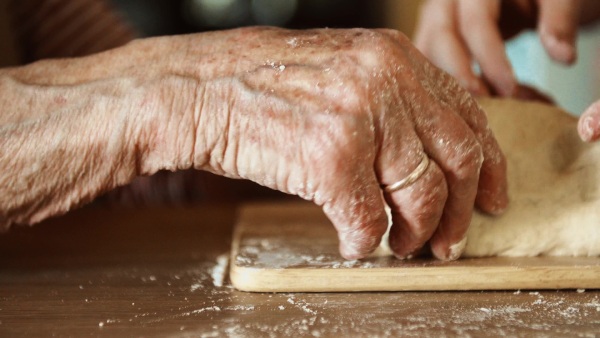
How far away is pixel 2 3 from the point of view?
173cm

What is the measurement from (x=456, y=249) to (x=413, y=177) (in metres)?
0.16

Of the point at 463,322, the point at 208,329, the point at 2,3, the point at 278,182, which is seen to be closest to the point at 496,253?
the point at 463,322

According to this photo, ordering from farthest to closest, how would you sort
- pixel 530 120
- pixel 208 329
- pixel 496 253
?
pixel 530 120 → pixel 496 253 → pixel 208 329

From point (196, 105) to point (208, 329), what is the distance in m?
0.29

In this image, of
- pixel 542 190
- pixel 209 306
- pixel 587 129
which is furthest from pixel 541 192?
pixel 209 306

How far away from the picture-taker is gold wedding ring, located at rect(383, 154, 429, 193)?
2.73ft

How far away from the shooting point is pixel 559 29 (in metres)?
1.27

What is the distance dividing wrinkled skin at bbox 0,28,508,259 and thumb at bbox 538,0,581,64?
47 centimetres

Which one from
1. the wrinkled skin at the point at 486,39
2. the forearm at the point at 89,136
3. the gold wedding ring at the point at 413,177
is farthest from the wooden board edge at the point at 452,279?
the wrinkled skin at the point at 486,39

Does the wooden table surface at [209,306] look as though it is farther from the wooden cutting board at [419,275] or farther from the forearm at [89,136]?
the forearm at [89,136]

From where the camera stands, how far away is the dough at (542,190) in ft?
3.11

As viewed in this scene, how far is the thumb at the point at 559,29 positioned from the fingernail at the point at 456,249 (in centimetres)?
55

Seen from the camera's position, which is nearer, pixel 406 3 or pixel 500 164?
pixel 500 164

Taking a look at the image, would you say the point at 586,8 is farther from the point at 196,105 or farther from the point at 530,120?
the point at 196,105
